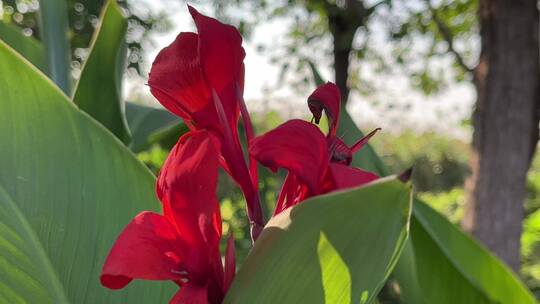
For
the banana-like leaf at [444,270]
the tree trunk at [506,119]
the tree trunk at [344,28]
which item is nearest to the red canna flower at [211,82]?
the banana-like leaf at [444,270]

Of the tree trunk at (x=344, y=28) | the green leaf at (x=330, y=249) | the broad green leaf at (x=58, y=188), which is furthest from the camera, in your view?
the tree trunk at (x=344, y=28)

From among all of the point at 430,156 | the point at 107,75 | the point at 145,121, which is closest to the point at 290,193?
the point at 107,75

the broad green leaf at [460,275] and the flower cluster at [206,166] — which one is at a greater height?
the flower cluster at [206,166]

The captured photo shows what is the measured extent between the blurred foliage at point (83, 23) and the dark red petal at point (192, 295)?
285 cm

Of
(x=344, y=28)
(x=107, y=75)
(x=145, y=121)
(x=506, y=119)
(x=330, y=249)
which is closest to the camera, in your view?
(x=330, y=249)

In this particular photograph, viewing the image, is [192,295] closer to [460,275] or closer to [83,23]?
[460,275]

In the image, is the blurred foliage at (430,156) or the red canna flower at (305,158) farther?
the blurred foliage at (430,156)

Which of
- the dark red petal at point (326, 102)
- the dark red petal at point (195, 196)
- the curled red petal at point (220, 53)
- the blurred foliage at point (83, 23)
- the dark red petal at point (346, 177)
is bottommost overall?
the blurred foliage at point (83, 23)

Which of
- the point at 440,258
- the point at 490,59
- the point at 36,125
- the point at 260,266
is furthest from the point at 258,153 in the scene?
the point at 490,59

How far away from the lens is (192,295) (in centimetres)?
32

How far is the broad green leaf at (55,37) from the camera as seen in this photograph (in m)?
0.77

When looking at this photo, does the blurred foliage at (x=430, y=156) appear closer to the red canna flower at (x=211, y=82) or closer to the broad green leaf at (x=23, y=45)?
the broad green leaf at (x=23, y=45)

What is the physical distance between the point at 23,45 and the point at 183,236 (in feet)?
2.09

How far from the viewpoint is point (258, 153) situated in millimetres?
294
